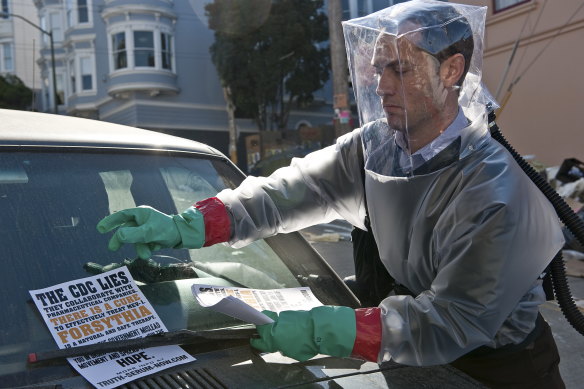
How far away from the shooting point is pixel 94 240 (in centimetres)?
175

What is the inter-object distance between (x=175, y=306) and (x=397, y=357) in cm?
65

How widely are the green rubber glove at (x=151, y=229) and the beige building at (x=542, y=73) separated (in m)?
9.36

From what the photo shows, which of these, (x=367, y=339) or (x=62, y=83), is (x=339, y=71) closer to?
(x=367, y=339)

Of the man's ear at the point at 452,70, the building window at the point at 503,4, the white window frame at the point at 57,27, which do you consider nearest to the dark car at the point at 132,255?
the man's ear at the point at 452,70

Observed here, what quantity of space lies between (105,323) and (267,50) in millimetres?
24302

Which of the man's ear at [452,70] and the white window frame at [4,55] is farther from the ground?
the white window frame at [4,55]

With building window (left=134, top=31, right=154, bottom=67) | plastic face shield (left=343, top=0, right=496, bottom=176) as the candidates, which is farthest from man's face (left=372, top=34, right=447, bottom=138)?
building window (left=134, top=31, right=154, bottom=67)

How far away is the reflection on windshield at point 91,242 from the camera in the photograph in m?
1.51

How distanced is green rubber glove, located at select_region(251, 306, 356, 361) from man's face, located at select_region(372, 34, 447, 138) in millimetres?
616

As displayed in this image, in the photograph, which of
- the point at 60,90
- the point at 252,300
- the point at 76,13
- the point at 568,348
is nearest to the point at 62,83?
the point at 60,90

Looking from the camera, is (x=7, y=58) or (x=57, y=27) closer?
(x=57, y=27)

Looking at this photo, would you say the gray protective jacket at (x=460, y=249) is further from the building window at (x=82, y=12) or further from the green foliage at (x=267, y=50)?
the building window at (x=82, y=12)

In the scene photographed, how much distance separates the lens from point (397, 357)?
4.87 feet

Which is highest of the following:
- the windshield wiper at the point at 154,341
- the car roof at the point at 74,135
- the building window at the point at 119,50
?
the building window at the point at 119,50
